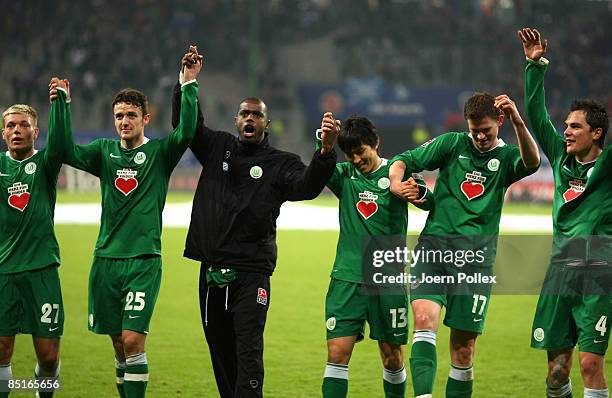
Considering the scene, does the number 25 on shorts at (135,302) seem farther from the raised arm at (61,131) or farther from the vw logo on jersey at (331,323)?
the vw logo on jersey at (331,323)

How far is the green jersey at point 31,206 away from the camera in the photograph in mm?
6258

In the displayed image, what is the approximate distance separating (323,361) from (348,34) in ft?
97.6

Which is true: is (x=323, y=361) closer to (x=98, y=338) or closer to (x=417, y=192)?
(x=98, y=338)

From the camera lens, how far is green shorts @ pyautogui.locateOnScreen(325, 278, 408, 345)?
622cm

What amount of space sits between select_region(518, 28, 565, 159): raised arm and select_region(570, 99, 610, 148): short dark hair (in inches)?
9.4

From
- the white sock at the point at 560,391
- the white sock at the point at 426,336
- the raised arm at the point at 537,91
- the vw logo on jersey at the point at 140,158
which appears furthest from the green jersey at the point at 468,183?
the vw logo on jersey at the point at 140,158

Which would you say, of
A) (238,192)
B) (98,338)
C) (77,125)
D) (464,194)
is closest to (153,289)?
(238,192)

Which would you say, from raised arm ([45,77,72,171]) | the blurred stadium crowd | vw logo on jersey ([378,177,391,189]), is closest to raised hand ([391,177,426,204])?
vw logo on jersey ([378,177,391,189])

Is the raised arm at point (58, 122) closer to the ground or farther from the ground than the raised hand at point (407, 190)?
farther from the ground

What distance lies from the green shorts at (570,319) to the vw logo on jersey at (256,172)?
2.06 metres

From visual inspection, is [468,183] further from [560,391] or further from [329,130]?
[560,391]

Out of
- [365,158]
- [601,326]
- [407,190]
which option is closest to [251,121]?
[365,158]

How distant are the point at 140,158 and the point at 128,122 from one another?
0.27m

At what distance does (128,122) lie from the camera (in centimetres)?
652
